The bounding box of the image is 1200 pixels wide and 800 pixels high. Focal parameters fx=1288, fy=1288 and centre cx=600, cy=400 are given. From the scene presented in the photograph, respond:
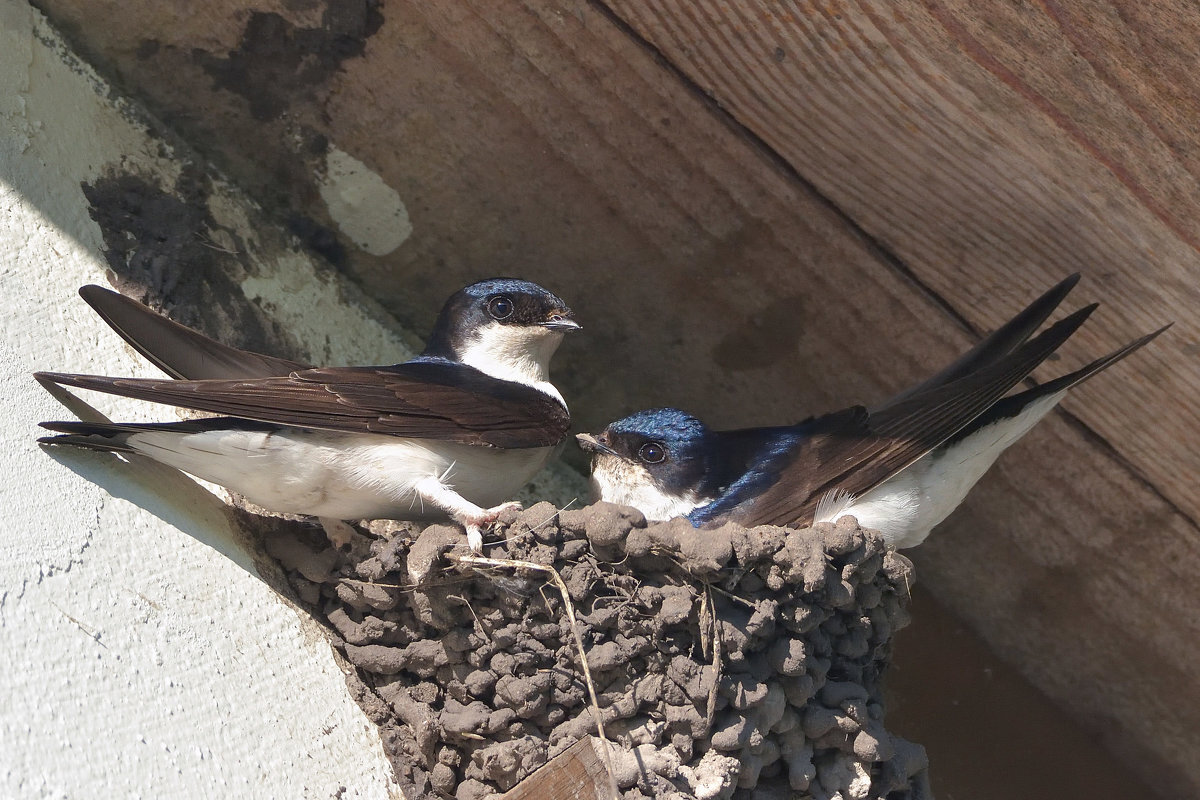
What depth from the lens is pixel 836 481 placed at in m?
2.63

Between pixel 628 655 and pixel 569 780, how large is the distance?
0.24 metres

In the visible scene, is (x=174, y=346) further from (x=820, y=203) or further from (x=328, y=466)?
(x=820, y=203)

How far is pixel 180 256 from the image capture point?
2.62 meters

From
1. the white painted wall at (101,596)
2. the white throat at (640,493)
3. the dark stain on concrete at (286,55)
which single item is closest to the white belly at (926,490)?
the white throat at (640,493)

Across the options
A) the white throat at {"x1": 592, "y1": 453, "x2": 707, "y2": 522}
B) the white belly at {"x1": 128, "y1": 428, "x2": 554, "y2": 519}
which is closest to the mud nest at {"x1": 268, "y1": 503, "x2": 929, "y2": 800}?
the white belly at {"x1": 128, "y1": 428, "x2": 554, "y2": 519}

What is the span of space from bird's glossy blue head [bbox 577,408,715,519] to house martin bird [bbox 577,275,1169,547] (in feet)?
0.06

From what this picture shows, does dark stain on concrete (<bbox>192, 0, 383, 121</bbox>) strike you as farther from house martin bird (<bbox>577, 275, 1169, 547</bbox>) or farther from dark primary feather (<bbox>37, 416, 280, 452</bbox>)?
house martin bird (<bbox>577, 275, 1169, 547</bbox>)

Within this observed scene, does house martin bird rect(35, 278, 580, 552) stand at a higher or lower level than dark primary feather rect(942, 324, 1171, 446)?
lower

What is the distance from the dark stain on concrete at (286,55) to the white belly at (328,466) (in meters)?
0.87

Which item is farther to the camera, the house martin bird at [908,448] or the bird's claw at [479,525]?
the house martin bird at [908,448]

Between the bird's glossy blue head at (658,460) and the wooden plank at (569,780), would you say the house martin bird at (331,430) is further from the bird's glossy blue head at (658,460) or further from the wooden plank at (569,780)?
the wooden plank at (569,780)

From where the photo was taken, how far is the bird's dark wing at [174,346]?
87.3 inches

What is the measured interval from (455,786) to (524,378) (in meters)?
1.06

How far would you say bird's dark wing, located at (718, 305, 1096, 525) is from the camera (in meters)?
2.49
